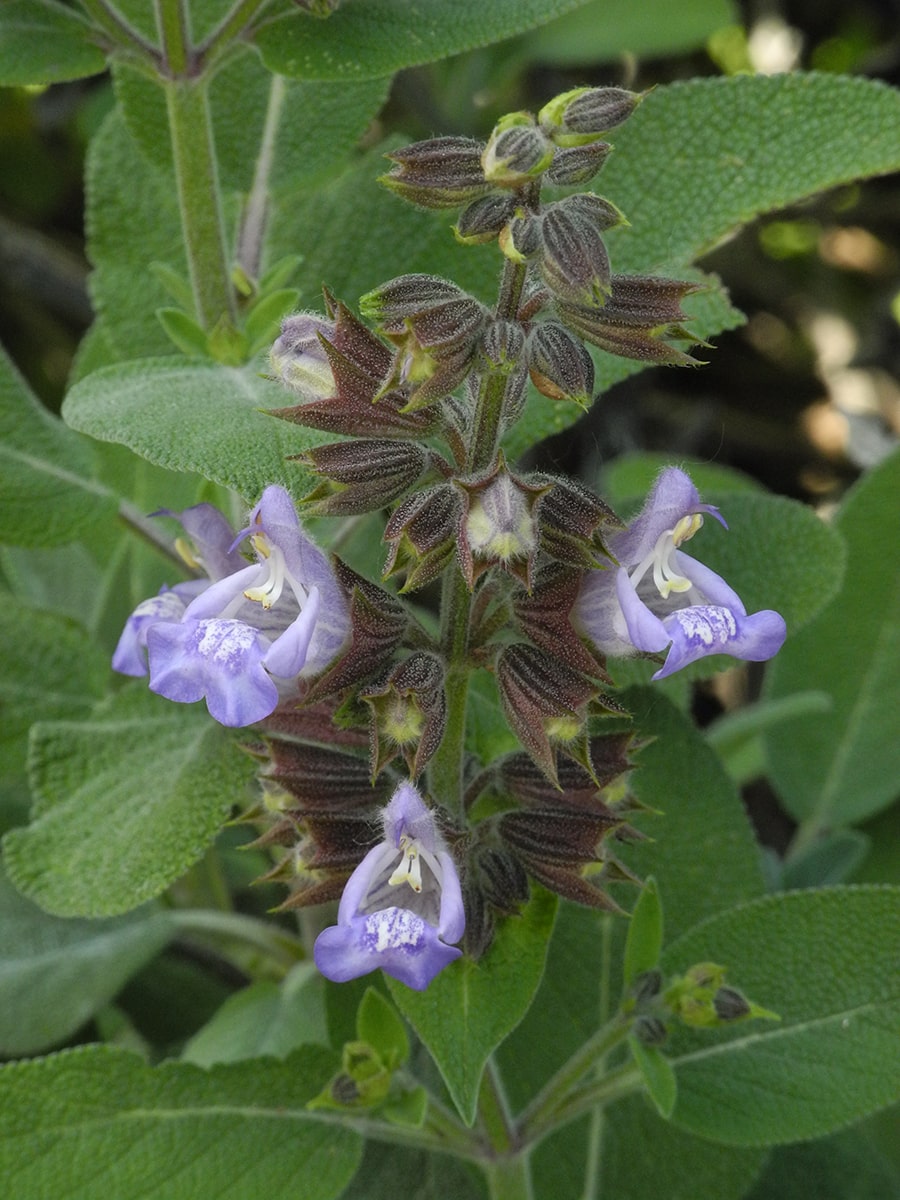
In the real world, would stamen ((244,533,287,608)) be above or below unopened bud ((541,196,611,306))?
below

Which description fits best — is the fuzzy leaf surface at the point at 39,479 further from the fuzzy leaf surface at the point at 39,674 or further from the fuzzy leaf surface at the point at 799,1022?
the fuzzy leaf surface at the point at 799,1022

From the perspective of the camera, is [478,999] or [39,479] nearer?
[478,999]

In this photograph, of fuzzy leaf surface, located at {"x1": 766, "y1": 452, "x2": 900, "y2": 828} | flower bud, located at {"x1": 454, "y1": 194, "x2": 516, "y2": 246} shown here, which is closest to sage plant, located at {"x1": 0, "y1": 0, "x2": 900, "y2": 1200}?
flower bud, located at {"x1": 454, "y1": 194, "x2": 516, "y2": 246}

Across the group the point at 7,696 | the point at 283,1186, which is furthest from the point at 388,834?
the point at 7,696

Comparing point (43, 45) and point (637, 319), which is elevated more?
point (637, 319)

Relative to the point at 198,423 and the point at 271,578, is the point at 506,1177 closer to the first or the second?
the point at 271,578

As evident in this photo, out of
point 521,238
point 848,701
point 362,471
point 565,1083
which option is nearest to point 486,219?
point 521,238

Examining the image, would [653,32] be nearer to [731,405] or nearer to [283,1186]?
[731,405]

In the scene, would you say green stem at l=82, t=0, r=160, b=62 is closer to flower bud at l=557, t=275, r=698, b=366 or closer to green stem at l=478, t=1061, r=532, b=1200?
flower bud at l=557, t=275, r=698, b=366
